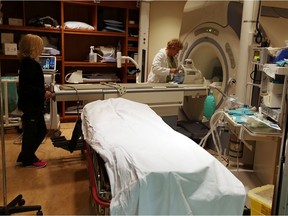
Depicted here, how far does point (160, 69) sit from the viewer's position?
12.9 ft

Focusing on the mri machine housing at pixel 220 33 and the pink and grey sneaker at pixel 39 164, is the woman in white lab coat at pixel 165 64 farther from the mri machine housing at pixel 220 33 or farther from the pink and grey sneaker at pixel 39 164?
the pink and grey sneaker at pixel 39 164

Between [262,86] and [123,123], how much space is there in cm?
134

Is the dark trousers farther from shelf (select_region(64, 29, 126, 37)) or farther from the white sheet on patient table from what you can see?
shelf (select_region(64, 29, 126, 37))

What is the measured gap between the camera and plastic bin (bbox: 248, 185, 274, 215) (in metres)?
2.03

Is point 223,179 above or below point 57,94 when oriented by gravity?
below

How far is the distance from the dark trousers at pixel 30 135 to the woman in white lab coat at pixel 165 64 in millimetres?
1626

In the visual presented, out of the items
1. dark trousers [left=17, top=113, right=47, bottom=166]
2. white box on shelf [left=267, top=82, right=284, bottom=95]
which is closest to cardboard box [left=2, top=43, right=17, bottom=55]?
dark trousers [left=17, top=113, right=47, bottom=166]

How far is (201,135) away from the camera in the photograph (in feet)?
12.5

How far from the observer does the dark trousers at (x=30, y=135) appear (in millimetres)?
2988

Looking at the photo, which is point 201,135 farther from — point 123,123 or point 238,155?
point 123,123

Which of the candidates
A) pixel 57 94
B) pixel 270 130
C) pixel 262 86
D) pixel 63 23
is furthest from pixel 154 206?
pixel 63 23

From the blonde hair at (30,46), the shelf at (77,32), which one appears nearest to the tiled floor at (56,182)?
the blonde hair at (30,46)

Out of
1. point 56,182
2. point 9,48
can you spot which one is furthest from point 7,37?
point 56,182

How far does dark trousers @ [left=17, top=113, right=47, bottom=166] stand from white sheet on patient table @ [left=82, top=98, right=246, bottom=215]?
1.53 meters
